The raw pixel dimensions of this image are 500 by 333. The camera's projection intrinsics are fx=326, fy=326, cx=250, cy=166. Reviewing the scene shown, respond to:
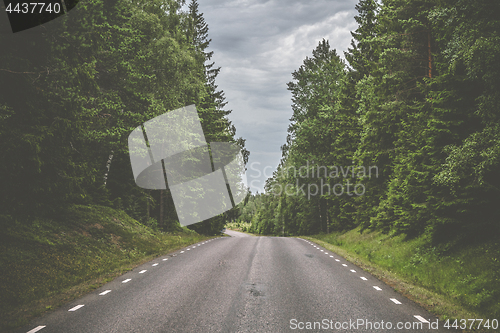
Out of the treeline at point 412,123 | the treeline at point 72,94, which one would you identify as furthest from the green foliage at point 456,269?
the treeline at point 72,94

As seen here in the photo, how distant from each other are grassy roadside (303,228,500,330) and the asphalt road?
1.94 ft

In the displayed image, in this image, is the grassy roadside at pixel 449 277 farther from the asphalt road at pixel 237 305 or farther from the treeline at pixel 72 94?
the treeline at pixel 72 94

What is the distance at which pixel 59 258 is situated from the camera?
10.0 metres

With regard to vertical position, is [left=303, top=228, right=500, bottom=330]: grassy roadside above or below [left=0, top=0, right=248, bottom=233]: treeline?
below

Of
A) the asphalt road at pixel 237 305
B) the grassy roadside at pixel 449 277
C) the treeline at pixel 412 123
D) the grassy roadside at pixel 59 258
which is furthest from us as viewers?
the treeline at pixel 412 123

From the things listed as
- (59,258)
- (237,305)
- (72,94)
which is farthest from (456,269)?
(72,94)

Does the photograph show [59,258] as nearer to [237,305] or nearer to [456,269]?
[237,305]

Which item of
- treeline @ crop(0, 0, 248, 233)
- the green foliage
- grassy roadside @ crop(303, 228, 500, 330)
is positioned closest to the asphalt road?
grassy roadside @ crop(303, 228, 500, 330)

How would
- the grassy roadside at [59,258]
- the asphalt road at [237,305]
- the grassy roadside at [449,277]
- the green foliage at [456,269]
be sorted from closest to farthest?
1. the asphalt road at [237,305]
2. the grassy roadside at [59,258]
3. the grassy roadside at [449,277]
4. the green foliage at [456,269]

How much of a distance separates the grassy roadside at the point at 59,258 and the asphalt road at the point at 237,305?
655 mm

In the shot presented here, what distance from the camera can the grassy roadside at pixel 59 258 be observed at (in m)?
7.07

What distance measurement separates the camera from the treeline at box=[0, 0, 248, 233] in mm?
9328

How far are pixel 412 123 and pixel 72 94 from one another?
14.8 metres

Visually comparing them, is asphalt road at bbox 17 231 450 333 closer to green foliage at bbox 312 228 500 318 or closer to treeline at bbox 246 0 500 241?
green foliage at bbox 312 228 500 318
